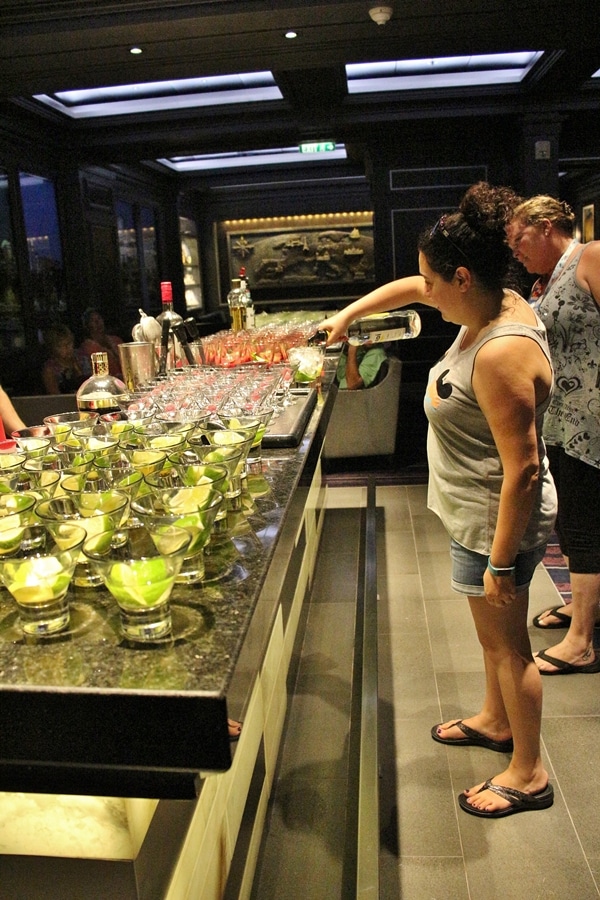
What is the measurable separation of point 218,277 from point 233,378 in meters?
10.9

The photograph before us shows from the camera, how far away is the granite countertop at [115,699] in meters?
0.89

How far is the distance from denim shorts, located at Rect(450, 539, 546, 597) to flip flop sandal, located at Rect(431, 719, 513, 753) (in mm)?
715

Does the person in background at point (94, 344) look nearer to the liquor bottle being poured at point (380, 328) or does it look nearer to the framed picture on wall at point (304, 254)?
the liquor bottle being poured at point (380, 328)

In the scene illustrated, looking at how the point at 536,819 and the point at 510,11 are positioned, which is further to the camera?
the point at 510,11

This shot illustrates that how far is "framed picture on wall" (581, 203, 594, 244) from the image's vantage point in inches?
441

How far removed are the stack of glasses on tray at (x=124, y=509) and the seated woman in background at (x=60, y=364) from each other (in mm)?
4462

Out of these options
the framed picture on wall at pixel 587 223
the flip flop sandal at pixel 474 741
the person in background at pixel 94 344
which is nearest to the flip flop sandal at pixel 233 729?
the flip flop sandal at pixel 474 741

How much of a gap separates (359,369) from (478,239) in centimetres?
449

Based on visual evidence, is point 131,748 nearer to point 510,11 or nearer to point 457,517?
point 457,517

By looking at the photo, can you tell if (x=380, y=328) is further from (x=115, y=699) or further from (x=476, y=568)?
(x=115, y=699)

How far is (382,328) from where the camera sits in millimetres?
3322

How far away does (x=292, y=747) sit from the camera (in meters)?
2.30

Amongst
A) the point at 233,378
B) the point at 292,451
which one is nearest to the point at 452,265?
the point at 292,451

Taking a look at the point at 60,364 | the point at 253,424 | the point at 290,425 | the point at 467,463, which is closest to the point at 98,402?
the point at 290,425
